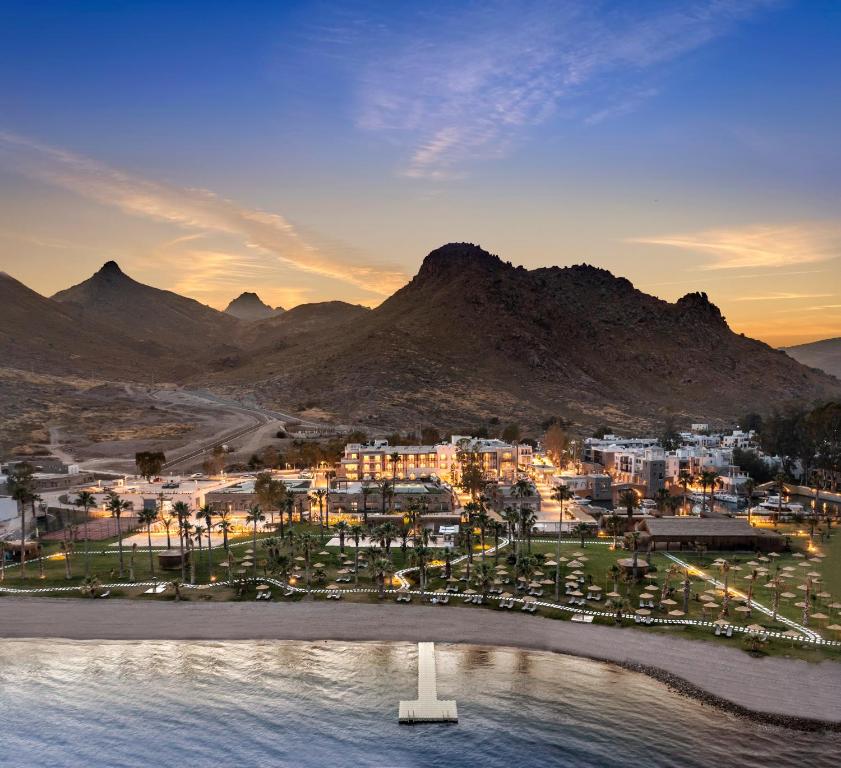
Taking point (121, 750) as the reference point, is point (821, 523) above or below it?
above

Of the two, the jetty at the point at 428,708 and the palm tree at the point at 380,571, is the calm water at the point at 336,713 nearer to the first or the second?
the jetty at the point at 428,708

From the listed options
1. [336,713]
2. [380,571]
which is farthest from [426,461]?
[336,713]

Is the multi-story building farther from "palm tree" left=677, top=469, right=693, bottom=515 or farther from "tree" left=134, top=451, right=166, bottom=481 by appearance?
"tree" left=134, top=451, right=166, bottom=481

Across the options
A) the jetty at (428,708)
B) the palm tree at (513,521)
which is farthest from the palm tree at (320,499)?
the jetty at (428,708)

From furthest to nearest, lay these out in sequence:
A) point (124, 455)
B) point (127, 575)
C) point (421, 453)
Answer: point (124, 455), point (421, 453), point (127, 575)

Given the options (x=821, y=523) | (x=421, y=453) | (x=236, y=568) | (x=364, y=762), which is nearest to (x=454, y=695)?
(x=364, y=762)

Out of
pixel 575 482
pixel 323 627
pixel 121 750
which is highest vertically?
pixel 575 482

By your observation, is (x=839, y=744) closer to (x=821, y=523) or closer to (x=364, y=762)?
(x=364, y=762)
